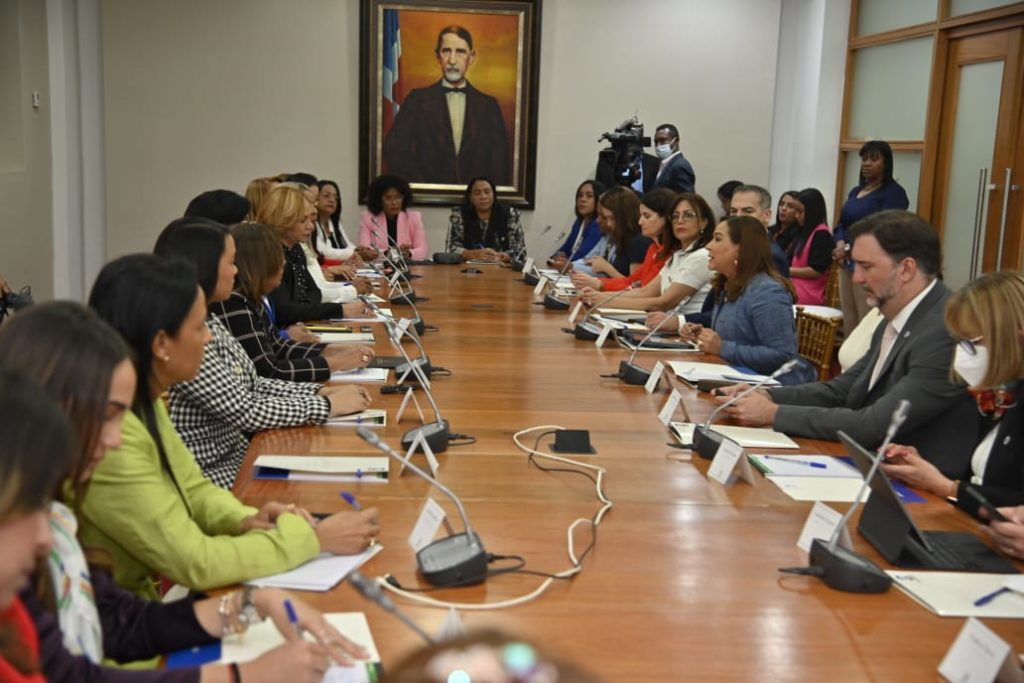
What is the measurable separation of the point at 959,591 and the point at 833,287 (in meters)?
5.24

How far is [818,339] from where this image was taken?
5.83 meters

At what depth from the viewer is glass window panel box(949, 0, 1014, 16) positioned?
21.0 feet

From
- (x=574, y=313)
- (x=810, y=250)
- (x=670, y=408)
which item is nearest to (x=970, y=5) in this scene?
(x=810, y=250)

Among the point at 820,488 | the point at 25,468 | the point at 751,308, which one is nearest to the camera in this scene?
the point at 25,468

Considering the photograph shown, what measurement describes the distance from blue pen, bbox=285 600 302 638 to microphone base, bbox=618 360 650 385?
6.77 feet

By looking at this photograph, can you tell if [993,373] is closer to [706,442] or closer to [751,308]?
[706,442]

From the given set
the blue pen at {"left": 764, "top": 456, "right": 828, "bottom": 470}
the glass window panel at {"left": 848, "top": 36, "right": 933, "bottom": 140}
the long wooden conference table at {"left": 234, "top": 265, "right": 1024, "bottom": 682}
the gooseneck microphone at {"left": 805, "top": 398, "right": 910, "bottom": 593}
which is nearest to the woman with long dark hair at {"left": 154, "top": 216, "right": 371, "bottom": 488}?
the long wooden conference table at {"left": 234, "top": 265, "right": 1024, "bottom": 682}

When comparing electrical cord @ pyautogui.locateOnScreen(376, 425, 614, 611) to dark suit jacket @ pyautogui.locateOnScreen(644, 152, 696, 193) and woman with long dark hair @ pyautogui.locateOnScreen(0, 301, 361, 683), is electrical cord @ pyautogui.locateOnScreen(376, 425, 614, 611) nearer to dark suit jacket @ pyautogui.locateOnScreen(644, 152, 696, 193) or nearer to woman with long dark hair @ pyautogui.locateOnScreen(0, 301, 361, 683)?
woman with long dark hair @ pyautogui.locateOnScreen(0, 301, 361, 683)

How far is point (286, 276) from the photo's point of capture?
4879mm

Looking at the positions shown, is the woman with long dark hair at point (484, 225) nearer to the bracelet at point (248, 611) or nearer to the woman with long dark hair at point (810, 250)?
the woman with long dark hair at point (810, 250)

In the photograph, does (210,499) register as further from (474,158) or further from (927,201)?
(474,158)

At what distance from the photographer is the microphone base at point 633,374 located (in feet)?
11.5

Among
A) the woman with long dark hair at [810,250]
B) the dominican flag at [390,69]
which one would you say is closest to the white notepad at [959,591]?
the woman with long dark hair at [810,250]

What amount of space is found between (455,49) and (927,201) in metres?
3.83
